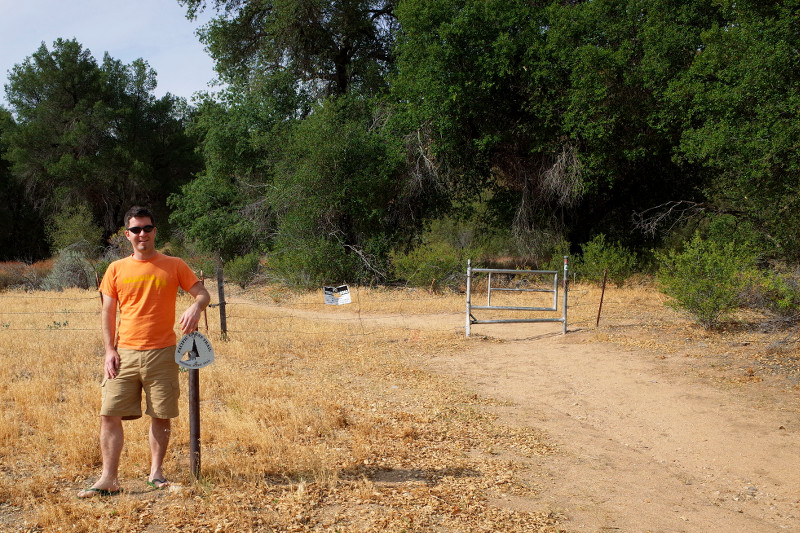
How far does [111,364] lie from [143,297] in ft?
1.60

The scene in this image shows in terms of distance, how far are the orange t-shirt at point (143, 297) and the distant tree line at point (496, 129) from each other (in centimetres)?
1310

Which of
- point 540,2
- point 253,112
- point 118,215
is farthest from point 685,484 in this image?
point 118,215

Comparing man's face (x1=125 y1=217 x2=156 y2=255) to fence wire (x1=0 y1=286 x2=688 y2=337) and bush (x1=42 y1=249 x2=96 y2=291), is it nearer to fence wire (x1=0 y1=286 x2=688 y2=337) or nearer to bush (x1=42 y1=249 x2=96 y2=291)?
fence wire (x1=0 y1=286 x2=688 y2=337)

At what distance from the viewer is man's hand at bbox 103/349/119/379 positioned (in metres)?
4.25

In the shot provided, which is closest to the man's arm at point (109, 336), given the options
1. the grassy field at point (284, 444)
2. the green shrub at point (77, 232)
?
the grassy field at point (284, 444)

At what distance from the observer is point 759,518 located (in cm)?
477

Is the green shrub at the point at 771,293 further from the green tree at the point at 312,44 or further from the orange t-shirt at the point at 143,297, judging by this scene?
the green tree at the point at 312,44

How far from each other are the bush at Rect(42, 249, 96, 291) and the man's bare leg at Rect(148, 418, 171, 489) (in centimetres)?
2079

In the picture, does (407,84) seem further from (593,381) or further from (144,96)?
(144,96)

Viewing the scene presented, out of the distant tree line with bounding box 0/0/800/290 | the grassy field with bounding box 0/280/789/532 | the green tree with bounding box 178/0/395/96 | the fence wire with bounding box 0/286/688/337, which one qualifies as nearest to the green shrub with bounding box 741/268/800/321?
the grassy field with bounding box 0/280/789/532

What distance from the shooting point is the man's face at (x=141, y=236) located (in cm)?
435

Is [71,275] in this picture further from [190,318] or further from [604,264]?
[190,318]

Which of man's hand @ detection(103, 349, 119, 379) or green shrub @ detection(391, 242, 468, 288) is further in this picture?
green shrub @ detection(391, 242, 468, 288)

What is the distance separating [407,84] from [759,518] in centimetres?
1726
